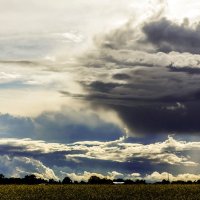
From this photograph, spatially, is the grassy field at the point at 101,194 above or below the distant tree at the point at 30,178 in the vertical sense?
below

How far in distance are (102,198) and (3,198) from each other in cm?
1530

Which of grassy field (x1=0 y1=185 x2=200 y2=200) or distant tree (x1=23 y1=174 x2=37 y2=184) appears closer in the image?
grassy field (x1=0 y1=185 x2=200 y2=200)

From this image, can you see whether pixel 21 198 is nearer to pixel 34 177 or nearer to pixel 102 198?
pixel 102 198

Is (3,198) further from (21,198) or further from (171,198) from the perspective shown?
(171,198)

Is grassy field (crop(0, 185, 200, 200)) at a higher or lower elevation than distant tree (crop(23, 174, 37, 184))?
lower

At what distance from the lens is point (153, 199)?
75.2 m

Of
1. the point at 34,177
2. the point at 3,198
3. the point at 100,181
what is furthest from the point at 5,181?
the point at 3,198

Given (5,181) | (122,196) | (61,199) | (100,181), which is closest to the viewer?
(61,199)

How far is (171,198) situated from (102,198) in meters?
10.6

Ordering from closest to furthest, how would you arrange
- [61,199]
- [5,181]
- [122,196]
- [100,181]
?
[61,199], [122,196], [100,181], [5,181]

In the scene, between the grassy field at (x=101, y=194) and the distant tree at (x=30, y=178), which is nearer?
the grassy field at (x=101, y=194)

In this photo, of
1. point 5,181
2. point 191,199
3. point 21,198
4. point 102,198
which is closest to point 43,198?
point 21,198

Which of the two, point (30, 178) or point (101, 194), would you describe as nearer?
point (101, 194)

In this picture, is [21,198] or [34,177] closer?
[21,198]
